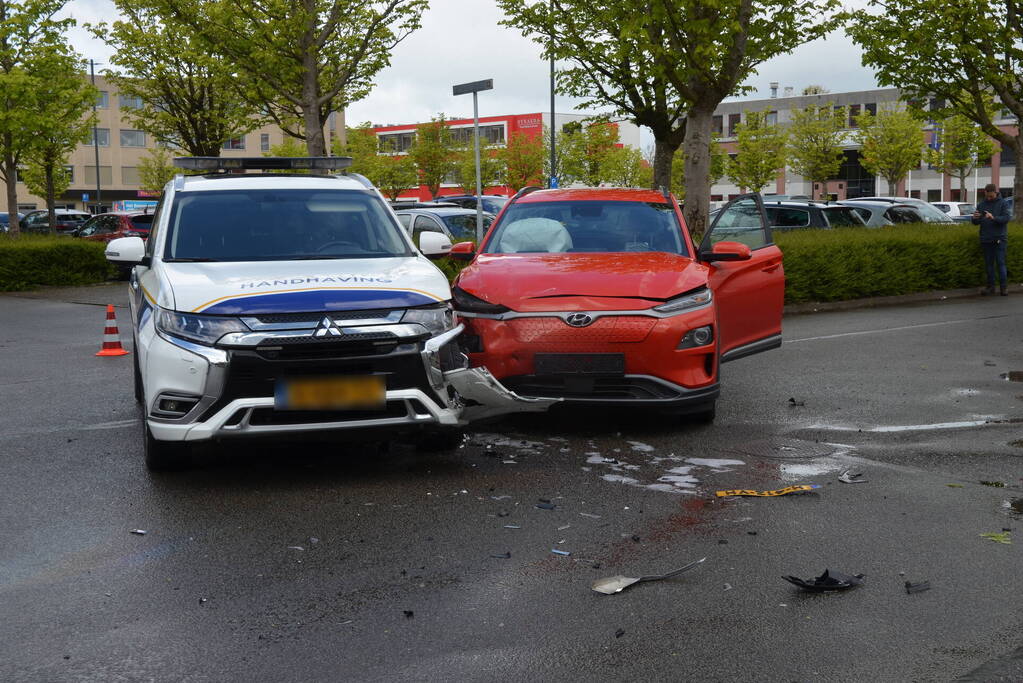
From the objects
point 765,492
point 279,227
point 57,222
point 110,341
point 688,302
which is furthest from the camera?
point 57,222

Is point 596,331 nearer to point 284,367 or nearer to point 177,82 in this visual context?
point 284,367

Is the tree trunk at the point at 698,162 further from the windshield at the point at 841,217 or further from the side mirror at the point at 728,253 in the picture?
the side mirror at the point at 728,253

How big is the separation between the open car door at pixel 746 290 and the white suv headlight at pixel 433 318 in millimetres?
2502

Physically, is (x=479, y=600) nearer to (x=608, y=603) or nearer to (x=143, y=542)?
→ (x=608, y=603)

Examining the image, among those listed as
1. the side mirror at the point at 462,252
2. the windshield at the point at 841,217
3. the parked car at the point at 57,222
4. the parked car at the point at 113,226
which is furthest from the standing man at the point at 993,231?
the parked car at the point at 57,222

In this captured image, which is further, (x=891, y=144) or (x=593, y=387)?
(x=891, y=144)

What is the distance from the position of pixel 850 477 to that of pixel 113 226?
25931 millimetres

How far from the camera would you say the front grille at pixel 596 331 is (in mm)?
7531

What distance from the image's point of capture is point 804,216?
2152cm

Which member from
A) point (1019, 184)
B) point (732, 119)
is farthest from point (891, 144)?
point (1019, 184)

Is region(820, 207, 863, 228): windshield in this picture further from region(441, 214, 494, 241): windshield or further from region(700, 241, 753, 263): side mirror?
region(700, 241, 753, 263): side mirror

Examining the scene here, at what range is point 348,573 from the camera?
4863mm

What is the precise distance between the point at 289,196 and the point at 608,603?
14.2 feet

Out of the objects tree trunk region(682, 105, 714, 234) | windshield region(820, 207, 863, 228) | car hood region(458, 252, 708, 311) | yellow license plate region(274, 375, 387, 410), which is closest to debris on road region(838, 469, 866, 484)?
car hood region(458, 252, 708, 311)
